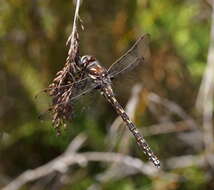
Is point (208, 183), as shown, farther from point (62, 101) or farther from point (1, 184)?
point (62, 101)

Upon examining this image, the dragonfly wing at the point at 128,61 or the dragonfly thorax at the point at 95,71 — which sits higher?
the dragonfly wing at the point at 128,61

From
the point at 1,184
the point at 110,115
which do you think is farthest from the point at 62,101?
the point at 110,115

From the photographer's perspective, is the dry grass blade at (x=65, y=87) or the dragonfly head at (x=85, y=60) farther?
the dragonfly head at (x=85, y=60)

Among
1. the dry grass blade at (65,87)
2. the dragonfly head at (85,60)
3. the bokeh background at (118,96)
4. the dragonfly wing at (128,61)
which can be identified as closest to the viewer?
the dry grass blade at (65,87)

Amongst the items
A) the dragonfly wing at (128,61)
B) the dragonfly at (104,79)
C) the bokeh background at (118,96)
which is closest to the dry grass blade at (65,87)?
the dragonfly at (104,79)

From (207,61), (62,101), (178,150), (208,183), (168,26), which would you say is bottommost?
(62,101)

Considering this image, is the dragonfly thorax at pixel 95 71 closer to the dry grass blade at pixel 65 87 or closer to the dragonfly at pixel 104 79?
the dragonfly at pixel 104 79

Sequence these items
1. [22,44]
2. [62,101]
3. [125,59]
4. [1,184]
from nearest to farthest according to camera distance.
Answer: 1. [62,101]
2. [125,59]
3. [1,184]
4. [22,44]

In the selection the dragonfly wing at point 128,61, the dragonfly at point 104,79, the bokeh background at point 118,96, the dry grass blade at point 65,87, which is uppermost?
A: the bokeh background at point 118,96

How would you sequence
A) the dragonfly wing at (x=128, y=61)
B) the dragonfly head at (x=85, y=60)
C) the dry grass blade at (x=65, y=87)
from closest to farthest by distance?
the dry grass blade at (x=65, y=87) < the dragonfly head at (x=85, y=60) < the dragonfly wing at (x=128, y=61)
